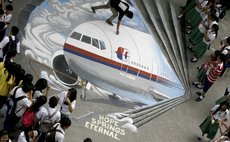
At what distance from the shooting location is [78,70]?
11781 millimetres

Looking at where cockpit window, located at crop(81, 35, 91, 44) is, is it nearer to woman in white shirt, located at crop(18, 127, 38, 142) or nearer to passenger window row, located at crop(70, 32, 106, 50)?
passenger window row, located at crop(70, 32, 106, 50)

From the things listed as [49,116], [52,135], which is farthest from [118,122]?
[52,135]

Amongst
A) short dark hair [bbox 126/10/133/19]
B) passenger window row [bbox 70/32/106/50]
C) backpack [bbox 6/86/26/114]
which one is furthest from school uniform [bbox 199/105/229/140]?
backpack [bbox 6/86/26/114]

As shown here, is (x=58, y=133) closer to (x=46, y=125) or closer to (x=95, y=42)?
(x=46, y=125)

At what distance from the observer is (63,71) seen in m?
11.6

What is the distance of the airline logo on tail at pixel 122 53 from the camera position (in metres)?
12.6

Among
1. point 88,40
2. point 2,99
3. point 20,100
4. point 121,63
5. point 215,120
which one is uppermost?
point 20,100

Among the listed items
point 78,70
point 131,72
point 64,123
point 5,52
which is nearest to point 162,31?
point 131,72

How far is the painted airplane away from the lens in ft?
39.0

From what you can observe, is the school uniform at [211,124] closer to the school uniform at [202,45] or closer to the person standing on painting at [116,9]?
the school uniform at [202,45]

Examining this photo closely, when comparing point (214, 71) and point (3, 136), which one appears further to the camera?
point (214, 71)

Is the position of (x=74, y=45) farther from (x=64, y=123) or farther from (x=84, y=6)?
(x=64, y=123)

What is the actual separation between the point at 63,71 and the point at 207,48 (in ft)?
15.0

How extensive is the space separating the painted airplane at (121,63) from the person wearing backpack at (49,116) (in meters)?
2.75
